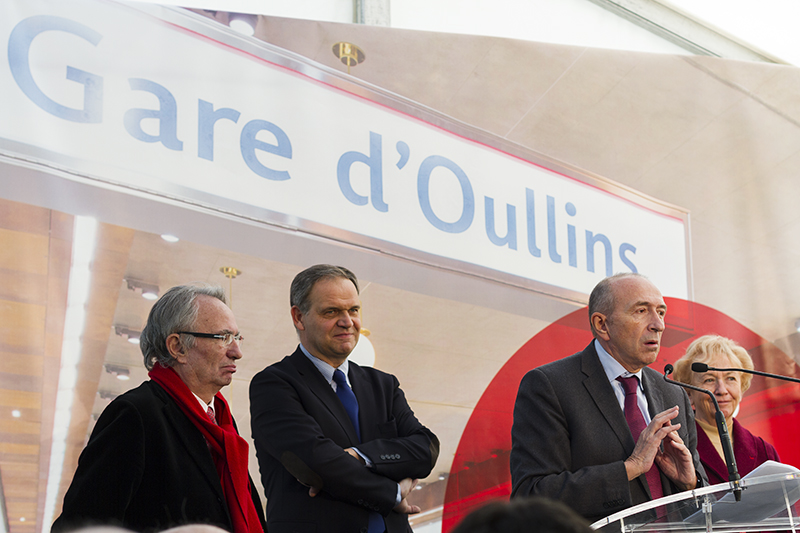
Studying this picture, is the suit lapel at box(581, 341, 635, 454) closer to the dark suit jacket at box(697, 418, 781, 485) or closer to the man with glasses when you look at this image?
the dark suit jacket at box(697, 418, 781, 485)

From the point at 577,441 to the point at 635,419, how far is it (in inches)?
7.6

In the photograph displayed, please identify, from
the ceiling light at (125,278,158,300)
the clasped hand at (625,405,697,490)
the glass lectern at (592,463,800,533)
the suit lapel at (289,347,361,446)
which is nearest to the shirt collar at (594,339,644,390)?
the clasped hand at (625,405,697,490)

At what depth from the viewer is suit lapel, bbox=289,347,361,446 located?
1.77 m

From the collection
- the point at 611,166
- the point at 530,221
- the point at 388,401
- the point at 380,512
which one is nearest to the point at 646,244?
the point at 611,166

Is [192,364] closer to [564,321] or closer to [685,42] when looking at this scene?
[564,321]

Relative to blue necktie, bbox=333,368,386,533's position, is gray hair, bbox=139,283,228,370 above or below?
above

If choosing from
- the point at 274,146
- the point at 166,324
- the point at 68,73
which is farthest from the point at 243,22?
the point at 166,324

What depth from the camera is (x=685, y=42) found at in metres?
3.96

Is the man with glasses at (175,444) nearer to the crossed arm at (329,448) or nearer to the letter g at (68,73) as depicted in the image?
the crossed arm at (329,448)

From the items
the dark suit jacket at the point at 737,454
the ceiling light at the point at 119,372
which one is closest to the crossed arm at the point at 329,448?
the dark suit jacket at the point at 737,454

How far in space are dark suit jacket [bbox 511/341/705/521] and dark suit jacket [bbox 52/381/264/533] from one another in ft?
2.46

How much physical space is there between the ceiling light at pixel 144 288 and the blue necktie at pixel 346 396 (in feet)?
4.78

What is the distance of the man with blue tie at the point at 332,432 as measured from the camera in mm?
1621

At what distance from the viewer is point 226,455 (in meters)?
1.61
